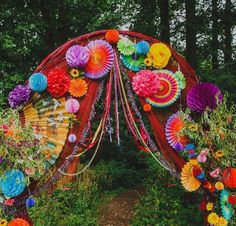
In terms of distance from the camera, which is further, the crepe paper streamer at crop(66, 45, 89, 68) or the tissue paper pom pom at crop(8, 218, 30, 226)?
the crepe paper streamer at crop(66, 45, 89, 68)

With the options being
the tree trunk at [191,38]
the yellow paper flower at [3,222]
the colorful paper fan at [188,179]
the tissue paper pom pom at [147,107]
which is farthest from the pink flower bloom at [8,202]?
the tree trunk at [191,38]

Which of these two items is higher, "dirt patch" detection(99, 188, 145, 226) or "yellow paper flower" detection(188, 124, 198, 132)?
"yellow paper flower" detection(188, 124, 198, 132)

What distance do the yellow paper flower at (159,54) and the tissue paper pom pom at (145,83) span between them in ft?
0.54

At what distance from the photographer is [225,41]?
1071 cm

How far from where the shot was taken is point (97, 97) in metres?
4.30

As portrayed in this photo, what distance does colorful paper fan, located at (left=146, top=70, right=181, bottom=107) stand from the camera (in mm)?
4398

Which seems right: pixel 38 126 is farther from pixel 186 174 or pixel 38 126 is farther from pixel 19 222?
pixel 186 174

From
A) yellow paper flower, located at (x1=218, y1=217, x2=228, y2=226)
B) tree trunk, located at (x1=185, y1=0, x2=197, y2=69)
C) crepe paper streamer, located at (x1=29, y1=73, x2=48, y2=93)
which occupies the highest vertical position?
tree trunk, located at (x1=185, y1=0, x2=197, y2=69)

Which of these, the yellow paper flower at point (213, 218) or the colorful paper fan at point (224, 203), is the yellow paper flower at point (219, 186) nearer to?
the colorful paper fan at point (224, 203)

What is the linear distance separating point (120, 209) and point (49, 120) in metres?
3.35

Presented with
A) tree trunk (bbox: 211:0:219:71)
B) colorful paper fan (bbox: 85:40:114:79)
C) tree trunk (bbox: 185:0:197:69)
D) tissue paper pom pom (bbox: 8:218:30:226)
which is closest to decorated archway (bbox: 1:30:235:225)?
colorful paper fan (bbox: 85:40:114:79)

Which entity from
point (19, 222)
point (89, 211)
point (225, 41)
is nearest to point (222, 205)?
point (19, 222)

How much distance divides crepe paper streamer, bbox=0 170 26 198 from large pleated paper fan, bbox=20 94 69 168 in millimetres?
324

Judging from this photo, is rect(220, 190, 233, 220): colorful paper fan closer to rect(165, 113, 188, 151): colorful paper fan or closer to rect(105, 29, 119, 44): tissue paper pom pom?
rect(165, 113, 188, 151): colorful paper fan
